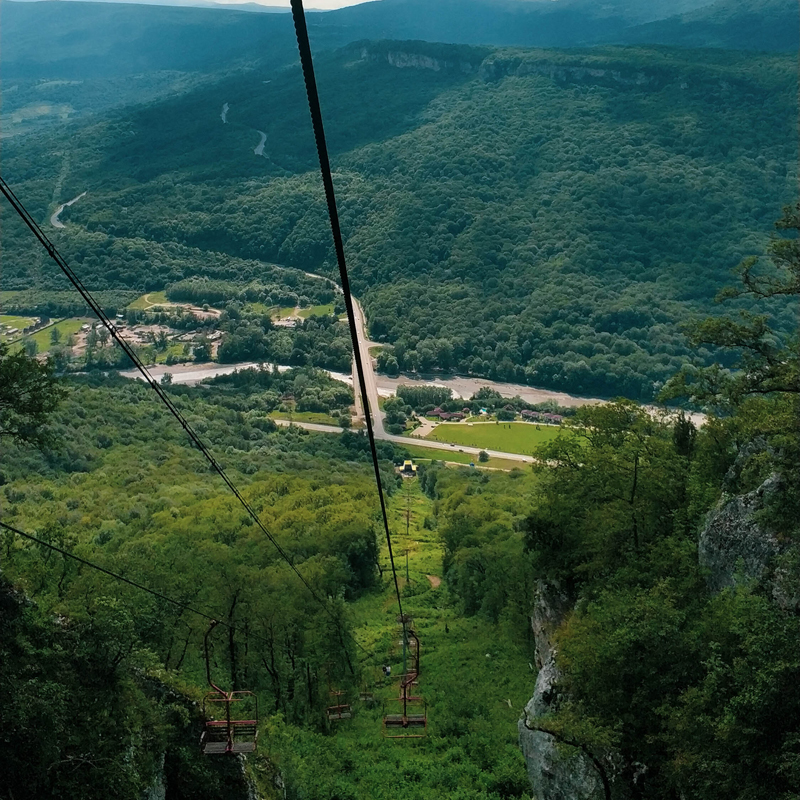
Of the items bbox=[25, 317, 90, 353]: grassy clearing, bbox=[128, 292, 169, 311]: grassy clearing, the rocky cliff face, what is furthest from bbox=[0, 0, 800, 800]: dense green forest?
bbox=[128, 292, 169, 311]: grassy clearing

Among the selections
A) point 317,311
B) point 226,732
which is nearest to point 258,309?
point 317,311

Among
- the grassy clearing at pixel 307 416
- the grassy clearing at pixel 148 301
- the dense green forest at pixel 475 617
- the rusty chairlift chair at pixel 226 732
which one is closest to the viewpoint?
the dense green forest at pixel 475 617

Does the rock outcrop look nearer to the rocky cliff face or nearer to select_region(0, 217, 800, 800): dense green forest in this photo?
select_region(0, 217, 800, 800): dense green forest

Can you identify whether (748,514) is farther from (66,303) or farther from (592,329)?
(66,303)

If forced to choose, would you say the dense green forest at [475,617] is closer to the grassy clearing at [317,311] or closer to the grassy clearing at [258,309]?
the grassy clearing at [317,311]

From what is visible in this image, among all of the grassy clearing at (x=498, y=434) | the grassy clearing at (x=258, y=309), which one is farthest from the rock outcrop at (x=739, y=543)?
the grassy clearing at (x=258, y=309)

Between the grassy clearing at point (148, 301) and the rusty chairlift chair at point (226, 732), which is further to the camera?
the grassy clearing at point (148, 301)
